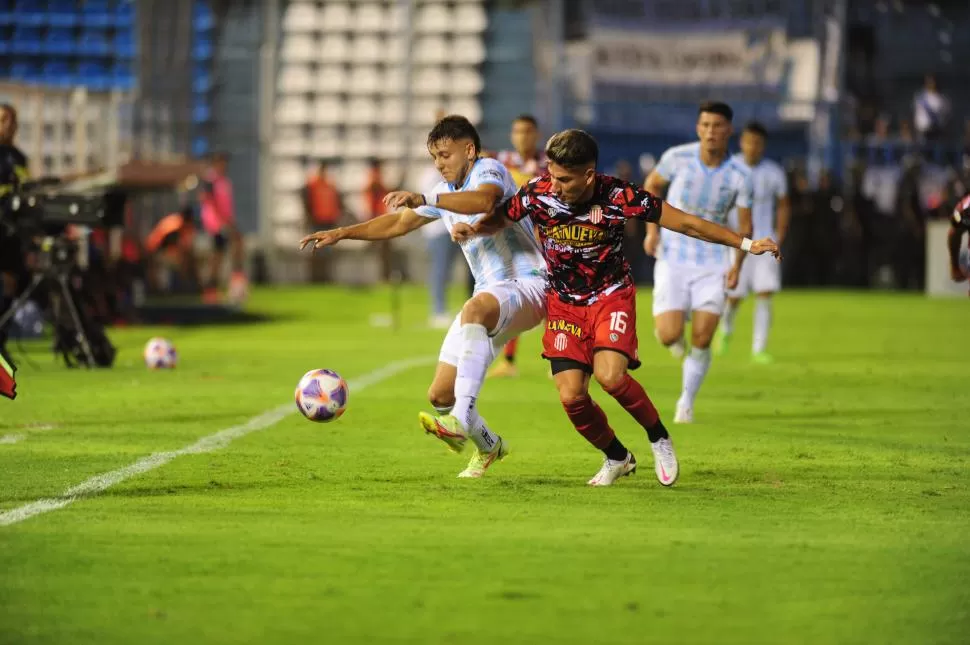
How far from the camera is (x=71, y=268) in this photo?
16109 millimetres

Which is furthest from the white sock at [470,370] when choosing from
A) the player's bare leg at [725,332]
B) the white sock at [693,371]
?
the player's bare leg at [725,332]

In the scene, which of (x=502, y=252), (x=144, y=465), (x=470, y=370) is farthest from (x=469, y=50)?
(x=470, y=370)

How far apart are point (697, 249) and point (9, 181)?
6.28 meters

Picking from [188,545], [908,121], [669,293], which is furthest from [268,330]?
[908,121]

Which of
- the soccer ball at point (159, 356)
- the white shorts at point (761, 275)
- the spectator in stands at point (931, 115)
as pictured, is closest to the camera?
the soccer ball at point (159, 356)

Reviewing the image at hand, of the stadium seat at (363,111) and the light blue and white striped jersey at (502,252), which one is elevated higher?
the light blue and white striped jersey at (502,252)

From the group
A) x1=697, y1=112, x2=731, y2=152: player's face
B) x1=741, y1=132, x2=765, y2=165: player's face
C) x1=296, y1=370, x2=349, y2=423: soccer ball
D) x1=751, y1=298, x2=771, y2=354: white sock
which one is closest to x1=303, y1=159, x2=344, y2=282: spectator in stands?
x1=751, y1=298, x2=771, y2=354: white sock

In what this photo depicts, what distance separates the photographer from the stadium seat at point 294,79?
39.7 meters

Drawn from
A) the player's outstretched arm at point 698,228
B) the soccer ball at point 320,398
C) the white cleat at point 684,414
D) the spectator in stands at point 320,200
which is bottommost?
the spectator in stands at point 320,200

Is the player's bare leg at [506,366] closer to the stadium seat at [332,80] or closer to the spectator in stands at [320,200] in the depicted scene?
the spectator in stands at [320,200]

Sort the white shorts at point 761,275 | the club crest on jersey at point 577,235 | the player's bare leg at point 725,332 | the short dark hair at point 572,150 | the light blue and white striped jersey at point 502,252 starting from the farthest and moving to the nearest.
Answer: the player's bare leg at point 725,332, the white shorts at point 761,275, the light blue and white striped jersey at point 502,252, the club crest on jersey at point 577,235, the short dark hair at point 572,150

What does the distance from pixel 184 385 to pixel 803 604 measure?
9.57 m

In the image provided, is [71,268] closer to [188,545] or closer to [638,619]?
[188,545]

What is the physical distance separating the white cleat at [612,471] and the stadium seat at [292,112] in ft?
102
